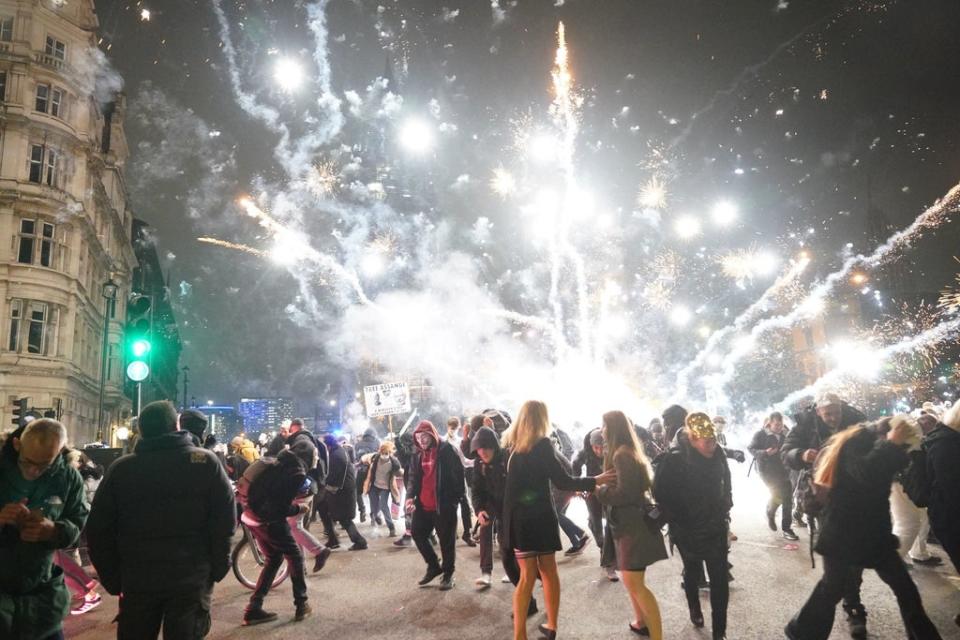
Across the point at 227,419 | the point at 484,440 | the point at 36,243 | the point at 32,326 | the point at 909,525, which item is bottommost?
the point at 909,525

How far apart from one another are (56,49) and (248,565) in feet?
103

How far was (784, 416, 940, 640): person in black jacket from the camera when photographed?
162 inches

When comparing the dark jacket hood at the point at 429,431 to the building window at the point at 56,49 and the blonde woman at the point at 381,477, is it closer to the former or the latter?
the blonde woman at the point at 381,477

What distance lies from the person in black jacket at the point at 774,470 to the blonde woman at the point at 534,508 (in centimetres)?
597

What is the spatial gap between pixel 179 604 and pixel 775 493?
913cm

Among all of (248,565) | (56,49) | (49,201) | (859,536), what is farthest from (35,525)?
(56,49)

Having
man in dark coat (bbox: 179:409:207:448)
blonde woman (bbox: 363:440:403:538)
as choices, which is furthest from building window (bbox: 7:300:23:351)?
man in dark coat (bbox: 179:409:207:448)

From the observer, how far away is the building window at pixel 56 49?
1093 inches

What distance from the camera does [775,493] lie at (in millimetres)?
9430

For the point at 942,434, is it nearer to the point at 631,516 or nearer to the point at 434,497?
the point at 631,516

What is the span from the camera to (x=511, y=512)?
480 cm

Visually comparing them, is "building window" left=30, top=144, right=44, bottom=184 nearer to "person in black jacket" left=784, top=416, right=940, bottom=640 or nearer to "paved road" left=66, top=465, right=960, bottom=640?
"paved road" left=66, top=465, right=960, bottom=640

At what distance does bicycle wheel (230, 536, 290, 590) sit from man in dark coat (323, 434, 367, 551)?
152 centimetres

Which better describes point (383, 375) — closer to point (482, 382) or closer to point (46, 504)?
point (482, 382)
